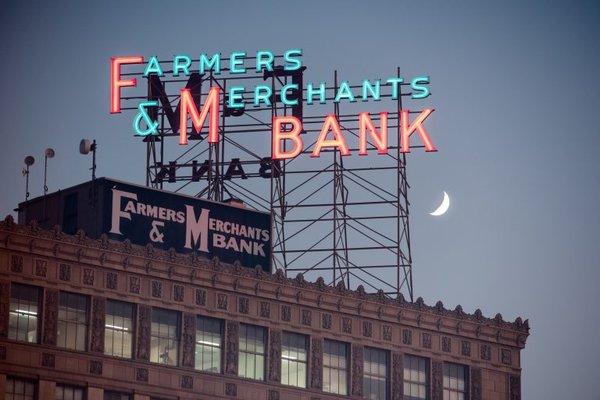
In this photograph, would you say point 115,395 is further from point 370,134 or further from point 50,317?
point 370,134

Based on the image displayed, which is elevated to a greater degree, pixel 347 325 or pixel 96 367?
pixel 347 325

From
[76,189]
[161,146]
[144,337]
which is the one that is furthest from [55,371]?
[161,146]

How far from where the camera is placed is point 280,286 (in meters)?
132

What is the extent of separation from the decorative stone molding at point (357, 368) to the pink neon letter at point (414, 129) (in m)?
16.9

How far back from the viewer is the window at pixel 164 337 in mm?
125875

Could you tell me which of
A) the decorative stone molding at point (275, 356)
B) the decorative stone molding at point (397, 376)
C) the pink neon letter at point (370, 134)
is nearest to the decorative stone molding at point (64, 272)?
the decorative stone molding at point (275, 356)

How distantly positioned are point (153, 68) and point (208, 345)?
2556 cm

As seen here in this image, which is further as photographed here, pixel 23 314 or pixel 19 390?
pixel 23 314

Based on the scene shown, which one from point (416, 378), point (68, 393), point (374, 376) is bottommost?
point (68, 393)

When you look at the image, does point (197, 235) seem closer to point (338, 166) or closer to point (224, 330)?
point (224, 330)

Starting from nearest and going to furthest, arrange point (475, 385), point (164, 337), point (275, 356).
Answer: point (164, 337), point (275, 356), point (475, 385)

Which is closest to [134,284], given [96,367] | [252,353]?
[96,367]

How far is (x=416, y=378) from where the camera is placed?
139000 mm

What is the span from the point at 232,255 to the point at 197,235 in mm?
2938
